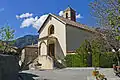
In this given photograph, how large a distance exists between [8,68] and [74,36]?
26840 mm

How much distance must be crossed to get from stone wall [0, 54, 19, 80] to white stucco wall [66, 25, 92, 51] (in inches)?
976

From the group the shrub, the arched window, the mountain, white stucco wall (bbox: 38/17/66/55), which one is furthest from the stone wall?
the mountain

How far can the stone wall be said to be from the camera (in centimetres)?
856

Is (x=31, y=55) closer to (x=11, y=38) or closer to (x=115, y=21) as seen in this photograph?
(x=11, y=38)

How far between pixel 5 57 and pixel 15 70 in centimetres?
137

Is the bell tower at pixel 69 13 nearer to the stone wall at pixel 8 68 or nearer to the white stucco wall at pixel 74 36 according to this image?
the white stucco wall at pixel 74 36

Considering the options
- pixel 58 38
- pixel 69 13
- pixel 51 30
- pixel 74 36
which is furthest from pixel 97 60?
pixel 69 13

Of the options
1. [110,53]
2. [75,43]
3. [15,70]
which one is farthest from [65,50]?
[15,70]

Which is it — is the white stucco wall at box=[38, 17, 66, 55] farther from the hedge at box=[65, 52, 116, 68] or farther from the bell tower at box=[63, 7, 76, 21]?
the bell tower at box=[63, 7, 76, 21]

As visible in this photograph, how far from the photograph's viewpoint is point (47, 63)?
108ft

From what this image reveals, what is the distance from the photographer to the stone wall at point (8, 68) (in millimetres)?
8562

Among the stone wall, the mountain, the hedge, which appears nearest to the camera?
the stone wall

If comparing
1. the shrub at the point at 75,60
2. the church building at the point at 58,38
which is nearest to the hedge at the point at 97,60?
the shrub at the point at 75,60

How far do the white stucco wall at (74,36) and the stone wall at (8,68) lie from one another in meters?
24.8
